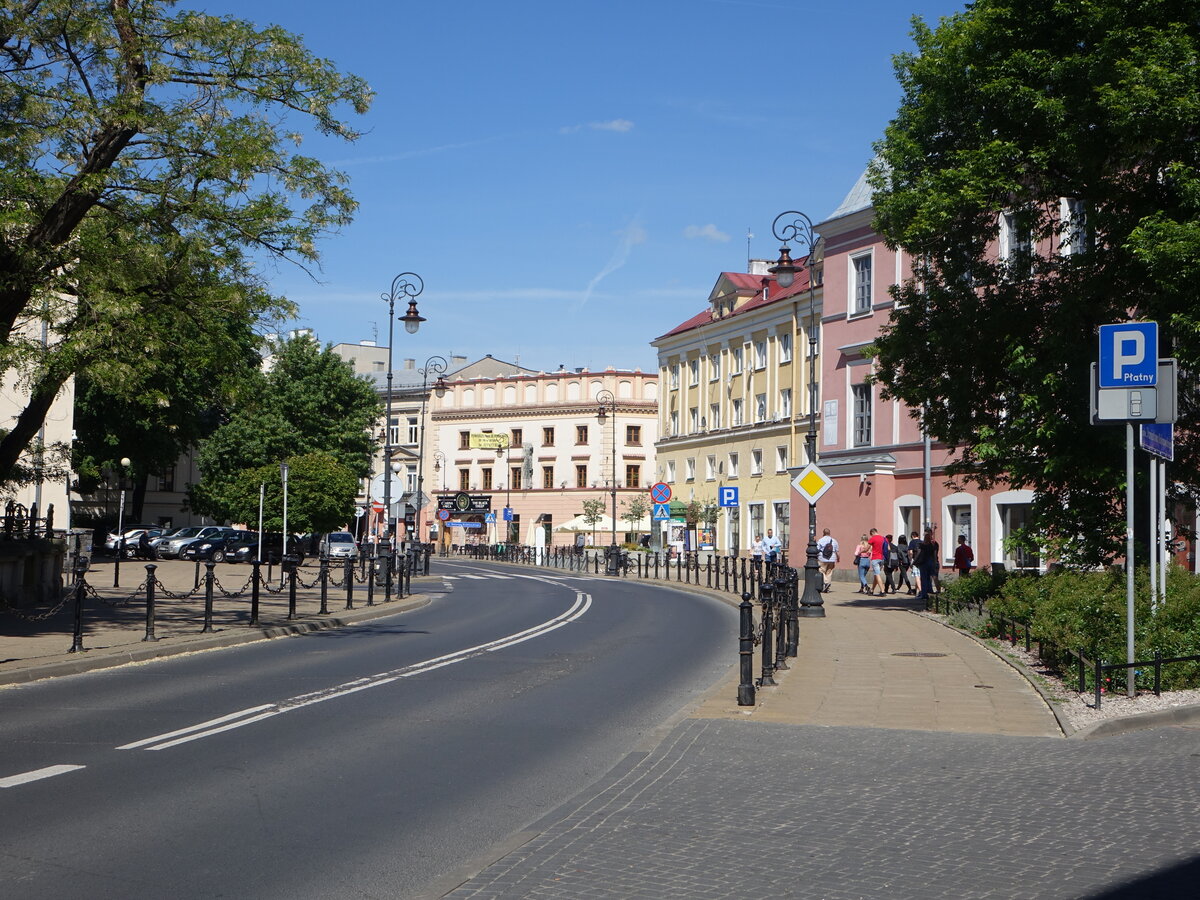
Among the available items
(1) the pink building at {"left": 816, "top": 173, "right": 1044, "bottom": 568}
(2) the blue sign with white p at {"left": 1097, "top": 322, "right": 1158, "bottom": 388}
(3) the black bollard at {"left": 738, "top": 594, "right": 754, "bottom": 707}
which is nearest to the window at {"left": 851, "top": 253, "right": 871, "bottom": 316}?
(1) the pink building at {"left": 816, "top": 173, "right": 1044, "bottom": 568}

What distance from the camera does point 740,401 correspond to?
66.9 metres

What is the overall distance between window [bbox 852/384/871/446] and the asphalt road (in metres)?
29.1

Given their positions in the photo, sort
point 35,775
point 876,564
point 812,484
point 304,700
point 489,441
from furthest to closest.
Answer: point 489,441 → point 876,564 → point 812,484 → point 304,700 → point 35,775

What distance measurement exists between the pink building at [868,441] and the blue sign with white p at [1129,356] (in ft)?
94.7

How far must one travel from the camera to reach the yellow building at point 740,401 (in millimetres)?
61438

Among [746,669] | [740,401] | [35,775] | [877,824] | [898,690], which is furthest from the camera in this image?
[740,401]

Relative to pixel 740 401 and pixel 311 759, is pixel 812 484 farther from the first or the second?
pixel 740 401

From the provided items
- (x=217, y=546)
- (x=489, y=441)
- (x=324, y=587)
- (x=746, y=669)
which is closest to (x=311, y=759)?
(x=746, y=669)

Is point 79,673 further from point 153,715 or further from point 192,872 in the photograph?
point 192,872

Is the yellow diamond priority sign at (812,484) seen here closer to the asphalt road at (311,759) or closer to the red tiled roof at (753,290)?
the asphalt road at (311,759)

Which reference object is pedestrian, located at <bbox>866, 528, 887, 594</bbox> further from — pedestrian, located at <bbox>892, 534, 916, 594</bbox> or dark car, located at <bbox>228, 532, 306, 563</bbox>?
dark car, located at <bbox>228, 532, 306, 563</bbox>

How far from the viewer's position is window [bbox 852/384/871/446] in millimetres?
47000

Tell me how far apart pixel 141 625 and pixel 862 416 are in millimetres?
31286

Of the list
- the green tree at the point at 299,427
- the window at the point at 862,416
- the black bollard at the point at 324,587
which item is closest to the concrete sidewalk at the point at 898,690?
the black bollard at the point at 324,587
